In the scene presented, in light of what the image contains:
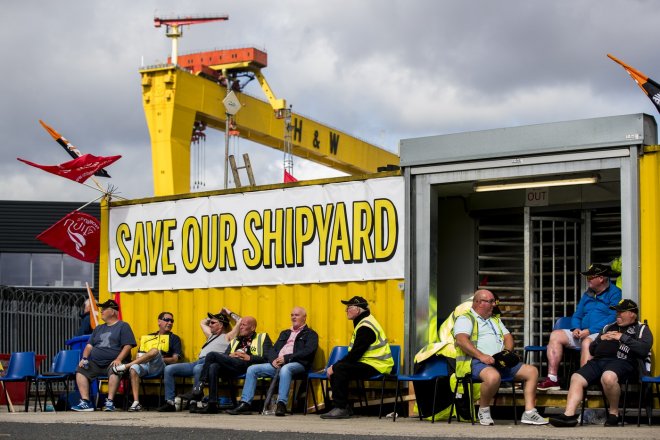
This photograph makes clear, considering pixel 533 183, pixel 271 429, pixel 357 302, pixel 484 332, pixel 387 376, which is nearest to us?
pixel 271 429

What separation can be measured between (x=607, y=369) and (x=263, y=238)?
5130 millimetres

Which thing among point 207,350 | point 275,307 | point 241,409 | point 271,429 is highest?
point 275,307

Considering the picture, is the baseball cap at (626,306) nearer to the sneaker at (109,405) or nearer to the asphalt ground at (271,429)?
the asphalt ground at (271,429)

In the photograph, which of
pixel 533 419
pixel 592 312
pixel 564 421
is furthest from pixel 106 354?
pixel 564 421

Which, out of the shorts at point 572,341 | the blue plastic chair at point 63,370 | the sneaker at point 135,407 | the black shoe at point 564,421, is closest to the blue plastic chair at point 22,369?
the blue plastic chair at point 63,370

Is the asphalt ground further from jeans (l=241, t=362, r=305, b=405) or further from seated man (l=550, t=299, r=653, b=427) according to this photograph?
jeans (l=241, t=362, r=305, b=405)

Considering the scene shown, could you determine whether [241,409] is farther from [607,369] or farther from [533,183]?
[607,369]

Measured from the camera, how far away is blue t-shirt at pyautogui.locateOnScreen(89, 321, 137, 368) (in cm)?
1502

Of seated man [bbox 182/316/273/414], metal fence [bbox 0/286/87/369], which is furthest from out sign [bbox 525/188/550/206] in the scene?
metal fence [bbox 0/286/87/369]

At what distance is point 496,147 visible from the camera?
12672 millimetres

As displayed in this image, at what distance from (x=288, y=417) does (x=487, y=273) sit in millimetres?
3371

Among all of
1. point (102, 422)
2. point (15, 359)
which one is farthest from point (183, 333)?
point (102, 422)

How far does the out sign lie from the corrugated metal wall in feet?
7.20

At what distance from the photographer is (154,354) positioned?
1494 cm
